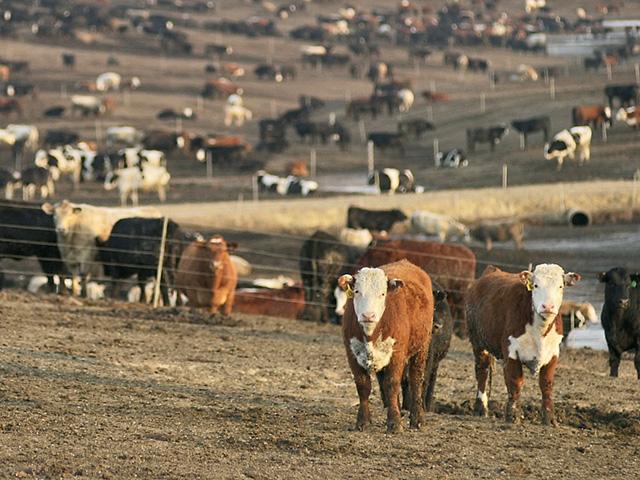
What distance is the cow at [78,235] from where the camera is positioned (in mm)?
27297

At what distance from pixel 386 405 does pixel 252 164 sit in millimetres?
45058

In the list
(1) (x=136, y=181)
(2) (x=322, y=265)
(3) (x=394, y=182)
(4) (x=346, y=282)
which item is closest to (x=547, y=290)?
(4) (x=346, y=282)

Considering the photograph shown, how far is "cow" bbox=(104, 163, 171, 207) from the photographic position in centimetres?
4991

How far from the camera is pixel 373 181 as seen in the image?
5328 cm

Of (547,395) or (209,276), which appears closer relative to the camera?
(547,395)

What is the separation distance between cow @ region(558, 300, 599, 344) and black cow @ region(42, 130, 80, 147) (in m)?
41.5

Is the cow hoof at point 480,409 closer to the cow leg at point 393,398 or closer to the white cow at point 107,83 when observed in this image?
the cow leg at point 393,398

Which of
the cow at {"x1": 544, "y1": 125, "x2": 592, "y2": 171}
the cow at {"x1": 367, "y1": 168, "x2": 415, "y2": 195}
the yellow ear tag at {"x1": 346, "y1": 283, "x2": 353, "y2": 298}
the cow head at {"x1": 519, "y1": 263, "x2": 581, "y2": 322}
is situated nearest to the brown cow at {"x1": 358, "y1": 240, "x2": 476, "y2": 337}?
the cow head at {"x1": 519, "y1": 263, "x2": 581, "y2": 322}

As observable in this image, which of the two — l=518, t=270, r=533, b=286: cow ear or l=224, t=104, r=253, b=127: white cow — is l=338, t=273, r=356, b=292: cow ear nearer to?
l=518, t=270, r=533, b=286: cow ear

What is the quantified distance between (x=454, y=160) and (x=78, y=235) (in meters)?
29.3

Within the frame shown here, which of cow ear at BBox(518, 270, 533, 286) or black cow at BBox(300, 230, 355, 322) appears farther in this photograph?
black cow at BBox(300, 230, 355, 322)

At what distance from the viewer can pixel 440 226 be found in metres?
41.8

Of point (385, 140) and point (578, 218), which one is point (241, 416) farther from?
point (385, 140)

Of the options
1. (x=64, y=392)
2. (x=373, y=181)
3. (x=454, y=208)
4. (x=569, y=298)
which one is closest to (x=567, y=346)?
(x=569, y=298)
